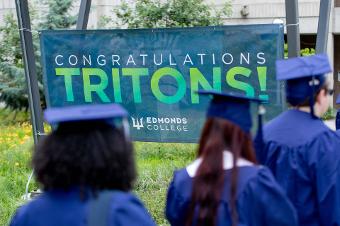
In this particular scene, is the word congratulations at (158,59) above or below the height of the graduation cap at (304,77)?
below

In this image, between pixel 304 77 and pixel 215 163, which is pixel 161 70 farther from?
pixel 215 163

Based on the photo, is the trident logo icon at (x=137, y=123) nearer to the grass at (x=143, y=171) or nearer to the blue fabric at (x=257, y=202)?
the grass at (x=143, y=171)

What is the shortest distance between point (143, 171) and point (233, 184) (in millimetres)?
4650

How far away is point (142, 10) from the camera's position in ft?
40.2

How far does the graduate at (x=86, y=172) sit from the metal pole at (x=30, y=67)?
4440 millimetres

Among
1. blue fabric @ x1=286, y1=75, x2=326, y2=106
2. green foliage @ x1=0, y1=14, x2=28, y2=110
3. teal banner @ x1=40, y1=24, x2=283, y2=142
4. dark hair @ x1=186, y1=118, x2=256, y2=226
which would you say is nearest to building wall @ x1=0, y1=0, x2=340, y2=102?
green foliage @ x1=0, y1=14, x2=28, y2=110

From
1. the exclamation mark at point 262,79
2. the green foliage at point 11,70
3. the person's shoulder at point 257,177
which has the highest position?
the person's shoulder at point 257,177

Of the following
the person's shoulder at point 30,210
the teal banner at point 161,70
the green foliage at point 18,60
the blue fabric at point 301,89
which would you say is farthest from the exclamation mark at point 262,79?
the green foliage at point 18,60

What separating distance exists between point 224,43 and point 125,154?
4079 millimetres

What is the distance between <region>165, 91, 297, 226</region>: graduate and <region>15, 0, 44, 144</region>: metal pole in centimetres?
425

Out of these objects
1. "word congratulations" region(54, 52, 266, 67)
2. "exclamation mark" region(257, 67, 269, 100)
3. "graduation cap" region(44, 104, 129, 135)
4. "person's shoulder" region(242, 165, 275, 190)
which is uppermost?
"graduation cap" region(44, 104, 129, 135)

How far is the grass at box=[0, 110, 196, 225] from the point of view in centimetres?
617

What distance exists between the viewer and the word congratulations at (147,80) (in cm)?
616

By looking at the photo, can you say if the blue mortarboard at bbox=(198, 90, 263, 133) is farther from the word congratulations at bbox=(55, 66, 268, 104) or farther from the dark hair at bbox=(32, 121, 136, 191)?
the word congratulations at bbox=(55, 66, 268, 104)
